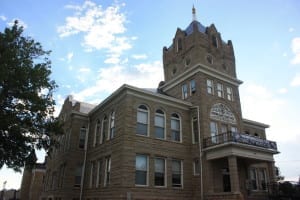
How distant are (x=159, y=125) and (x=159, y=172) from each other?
340 cm

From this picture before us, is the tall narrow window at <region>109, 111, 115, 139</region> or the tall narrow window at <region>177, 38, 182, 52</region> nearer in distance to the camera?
the tall narrow window at <region>109, 111, 115, 139</region>

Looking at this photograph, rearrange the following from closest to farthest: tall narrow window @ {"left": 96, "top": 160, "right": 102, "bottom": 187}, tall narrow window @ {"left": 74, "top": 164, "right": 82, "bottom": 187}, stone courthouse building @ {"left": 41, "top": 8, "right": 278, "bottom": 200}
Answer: stone courthouse building @ {"left": 41, "top": 8, "right": 278, "bottom": 200} → tall narrow window @ {"left": 96, "top": 160, "right": 102, "bottom": 187} → tall narrow window @ {"left": 74, "top": 164, "right": 82, "bottom": 187}

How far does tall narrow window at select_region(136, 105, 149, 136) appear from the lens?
18172mm

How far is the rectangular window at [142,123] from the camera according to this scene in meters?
18.2

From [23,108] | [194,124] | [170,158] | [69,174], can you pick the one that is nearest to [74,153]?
[69,174]

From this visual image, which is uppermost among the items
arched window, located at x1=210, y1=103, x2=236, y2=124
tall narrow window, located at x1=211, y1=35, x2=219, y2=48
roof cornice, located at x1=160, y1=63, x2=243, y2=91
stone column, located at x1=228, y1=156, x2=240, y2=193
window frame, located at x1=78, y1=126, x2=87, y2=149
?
tall narrow window, located at x1=211, y1=35, x2=219, y2=48

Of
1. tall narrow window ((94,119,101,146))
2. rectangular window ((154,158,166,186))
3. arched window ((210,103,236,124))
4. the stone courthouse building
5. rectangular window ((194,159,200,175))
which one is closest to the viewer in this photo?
the stone courthouse building

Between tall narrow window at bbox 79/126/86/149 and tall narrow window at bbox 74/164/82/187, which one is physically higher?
tall narrow window at bbox 79/126/86/149

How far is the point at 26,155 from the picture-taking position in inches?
699

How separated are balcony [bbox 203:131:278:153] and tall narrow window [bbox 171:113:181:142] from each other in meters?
2.08

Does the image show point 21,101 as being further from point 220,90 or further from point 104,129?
point 220,90

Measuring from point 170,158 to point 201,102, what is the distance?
512cm

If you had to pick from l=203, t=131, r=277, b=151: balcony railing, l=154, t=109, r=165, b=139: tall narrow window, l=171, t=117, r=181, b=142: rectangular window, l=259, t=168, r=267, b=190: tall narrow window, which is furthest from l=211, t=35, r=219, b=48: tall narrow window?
l=259, t=168, r=267, b=190: tall narrow window

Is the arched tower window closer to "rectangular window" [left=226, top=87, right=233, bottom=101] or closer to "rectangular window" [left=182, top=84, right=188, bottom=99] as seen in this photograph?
"rectangular window" [left=182, top=84, right=188, bottom=99]
